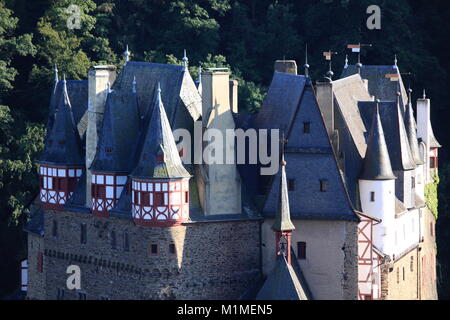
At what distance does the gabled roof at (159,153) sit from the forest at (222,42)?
895 inches

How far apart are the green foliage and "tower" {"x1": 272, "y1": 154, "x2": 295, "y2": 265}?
16.9 meters

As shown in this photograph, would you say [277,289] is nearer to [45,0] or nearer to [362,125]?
[362,125]

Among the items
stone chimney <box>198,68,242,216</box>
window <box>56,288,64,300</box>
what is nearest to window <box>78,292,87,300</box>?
window <box>56,288,64,300</box>

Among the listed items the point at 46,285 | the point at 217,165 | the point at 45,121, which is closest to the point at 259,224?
the point at 217,165

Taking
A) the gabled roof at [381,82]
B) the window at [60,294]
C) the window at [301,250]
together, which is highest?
the gabled roof at [381,82]

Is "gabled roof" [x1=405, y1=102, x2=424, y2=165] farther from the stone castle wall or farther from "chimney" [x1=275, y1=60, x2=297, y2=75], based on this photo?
the stone castle wall

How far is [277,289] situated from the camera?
9769cm

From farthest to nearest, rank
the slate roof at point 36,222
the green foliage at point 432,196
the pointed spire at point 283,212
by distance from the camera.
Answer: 1. the green foliage at point 432,196
2. the slate roof at point 36,222
3. the pointed spire at point 283,212

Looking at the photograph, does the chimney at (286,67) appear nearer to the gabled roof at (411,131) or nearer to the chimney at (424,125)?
the gabled roof at (411,131)

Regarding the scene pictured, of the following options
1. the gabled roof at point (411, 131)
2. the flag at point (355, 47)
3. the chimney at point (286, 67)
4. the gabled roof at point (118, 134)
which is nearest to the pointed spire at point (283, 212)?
the gabled roof at point (118, 134)

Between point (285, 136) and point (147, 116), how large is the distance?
582 cm

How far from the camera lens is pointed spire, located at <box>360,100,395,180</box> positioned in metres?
101

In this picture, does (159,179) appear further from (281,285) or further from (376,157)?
(376,157)

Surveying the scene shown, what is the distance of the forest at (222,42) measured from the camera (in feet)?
404
